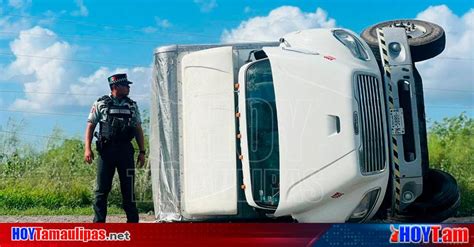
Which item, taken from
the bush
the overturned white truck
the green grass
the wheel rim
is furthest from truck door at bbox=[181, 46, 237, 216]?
the bush

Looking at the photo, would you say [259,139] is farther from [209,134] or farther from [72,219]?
[72,219]

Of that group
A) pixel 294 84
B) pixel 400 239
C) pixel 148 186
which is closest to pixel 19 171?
pixel 148 186

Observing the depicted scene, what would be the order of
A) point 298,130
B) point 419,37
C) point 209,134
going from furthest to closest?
point 419,37
point 209,134
point 298,130

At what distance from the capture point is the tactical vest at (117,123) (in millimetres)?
3828

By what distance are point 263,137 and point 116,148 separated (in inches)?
33.5

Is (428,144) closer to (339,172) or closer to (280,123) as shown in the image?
(339,172)

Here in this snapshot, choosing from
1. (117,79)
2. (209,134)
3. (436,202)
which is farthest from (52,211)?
(436,202)

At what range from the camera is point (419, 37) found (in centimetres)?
386

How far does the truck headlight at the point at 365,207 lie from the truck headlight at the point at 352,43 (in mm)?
756

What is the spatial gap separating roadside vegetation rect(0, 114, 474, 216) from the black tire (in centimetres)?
6

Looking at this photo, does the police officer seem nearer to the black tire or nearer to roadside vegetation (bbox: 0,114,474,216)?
roadside vegetation (bbox: 0,114,474,216)

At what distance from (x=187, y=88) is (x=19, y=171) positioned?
105cm

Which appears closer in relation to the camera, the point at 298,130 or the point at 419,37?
the point at 298,130

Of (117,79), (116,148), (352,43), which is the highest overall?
(352,43)
